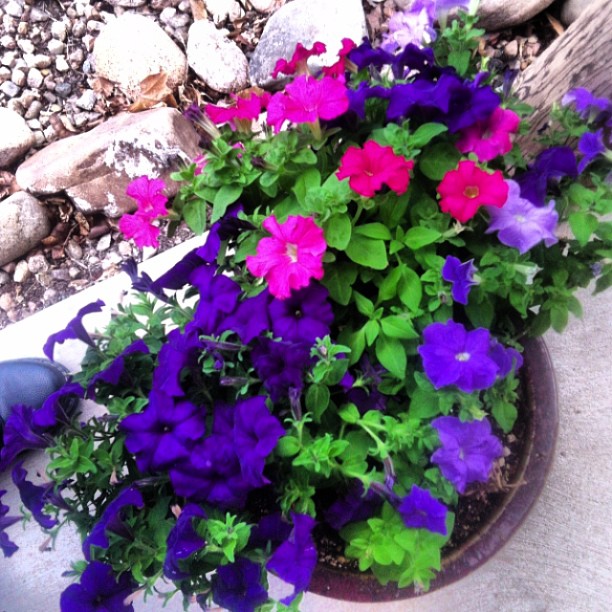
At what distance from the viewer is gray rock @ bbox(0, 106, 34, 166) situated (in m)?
2.14

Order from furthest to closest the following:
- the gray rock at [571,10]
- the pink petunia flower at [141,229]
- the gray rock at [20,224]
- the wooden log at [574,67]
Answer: the gray rock at [20,224] < the gray rock at [571,10] < the wooden log at [574,67] < the pink petunia flower at [141,229]

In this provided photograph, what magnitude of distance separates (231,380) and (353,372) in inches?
9.5

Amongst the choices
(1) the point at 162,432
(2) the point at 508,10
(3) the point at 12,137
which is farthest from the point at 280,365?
(3) the point at 12,137

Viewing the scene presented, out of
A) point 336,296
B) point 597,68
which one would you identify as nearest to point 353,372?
point 336,296

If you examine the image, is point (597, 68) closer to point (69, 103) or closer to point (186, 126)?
point (186, 126)

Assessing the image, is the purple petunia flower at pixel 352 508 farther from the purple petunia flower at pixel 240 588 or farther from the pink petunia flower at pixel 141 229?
the pink petunia flower at pixel 141 229

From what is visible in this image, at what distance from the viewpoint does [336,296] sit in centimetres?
94

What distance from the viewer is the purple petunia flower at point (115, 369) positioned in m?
0.87

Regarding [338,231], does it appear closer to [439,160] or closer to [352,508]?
[439,160]

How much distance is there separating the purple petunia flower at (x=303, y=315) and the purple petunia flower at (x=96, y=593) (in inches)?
15.2

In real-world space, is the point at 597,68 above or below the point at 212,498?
above

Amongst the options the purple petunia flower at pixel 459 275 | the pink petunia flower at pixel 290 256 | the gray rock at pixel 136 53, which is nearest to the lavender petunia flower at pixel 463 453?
the purple petunia flower at pixel 459 275

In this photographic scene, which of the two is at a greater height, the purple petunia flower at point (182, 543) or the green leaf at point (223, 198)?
the green leaf at point (223, 198)

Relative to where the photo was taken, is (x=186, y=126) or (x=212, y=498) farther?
(x=186, y=126)
